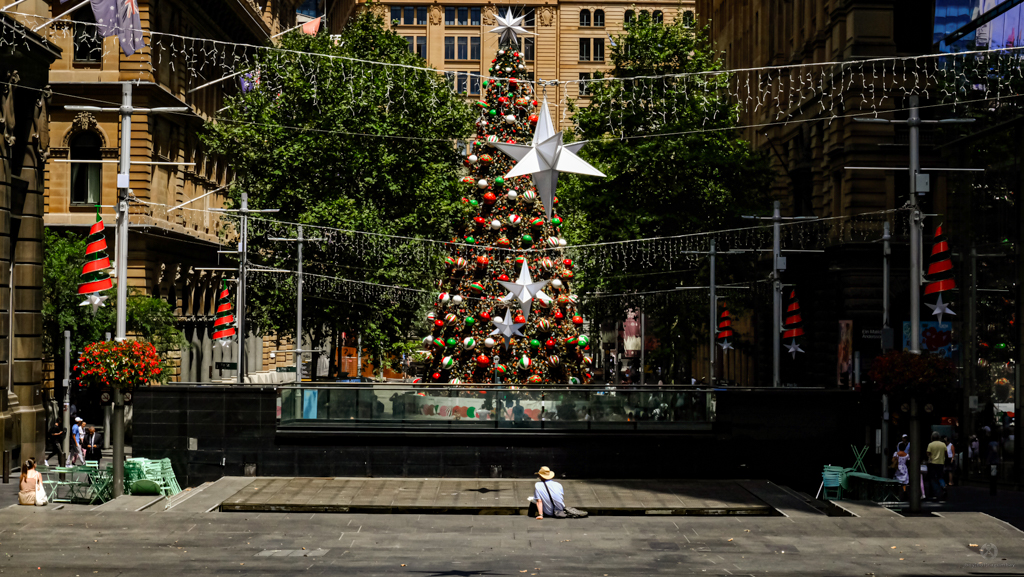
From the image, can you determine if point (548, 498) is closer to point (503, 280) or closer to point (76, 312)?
point (503, 280)

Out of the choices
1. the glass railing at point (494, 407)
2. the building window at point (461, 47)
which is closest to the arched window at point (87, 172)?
the glass railing at point (494, 407)

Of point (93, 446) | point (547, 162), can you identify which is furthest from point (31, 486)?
point (547, 162)

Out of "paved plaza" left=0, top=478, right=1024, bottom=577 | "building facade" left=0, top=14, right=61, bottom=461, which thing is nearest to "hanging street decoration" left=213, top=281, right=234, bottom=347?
"building facade" left=0, top=14, right=61, bottom=461

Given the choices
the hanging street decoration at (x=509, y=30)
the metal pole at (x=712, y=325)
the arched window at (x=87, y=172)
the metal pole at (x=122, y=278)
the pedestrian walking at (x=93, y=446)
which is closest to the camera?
the metal pole at (x=122, y=278)

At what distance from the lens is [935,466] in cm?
2831

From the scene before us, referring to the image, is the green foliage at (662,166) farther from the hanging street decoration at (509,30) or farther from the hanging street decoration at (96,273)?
the hanging street decoration at (96,273)

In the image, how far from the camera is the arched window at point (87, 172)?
162 feet

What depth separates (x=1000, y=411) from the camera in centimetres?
3369

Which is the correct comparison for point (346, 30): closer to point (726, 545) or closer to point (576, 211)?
point (576, 211)

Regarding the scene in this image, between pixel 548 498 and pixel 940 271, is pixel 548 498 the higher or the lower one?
the lower one

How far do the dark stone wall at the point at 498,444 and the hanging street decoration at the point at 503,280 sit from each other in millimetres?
4543

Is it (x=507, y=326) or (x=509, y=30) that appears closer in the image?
(x=507, y=326)

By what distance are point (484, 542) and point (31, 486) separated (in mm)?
9788

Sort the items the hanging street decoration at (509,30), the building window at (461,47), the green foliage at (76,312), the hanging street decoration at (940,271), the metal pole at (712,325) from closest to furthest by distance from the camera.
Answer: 1. the hanging street decoration at (940,271)
2. the hanging street decoration at (509,30)
3. the green foliage at (76,312)
4. the metal pole at (712,325)
5. the building window at (461,47)
